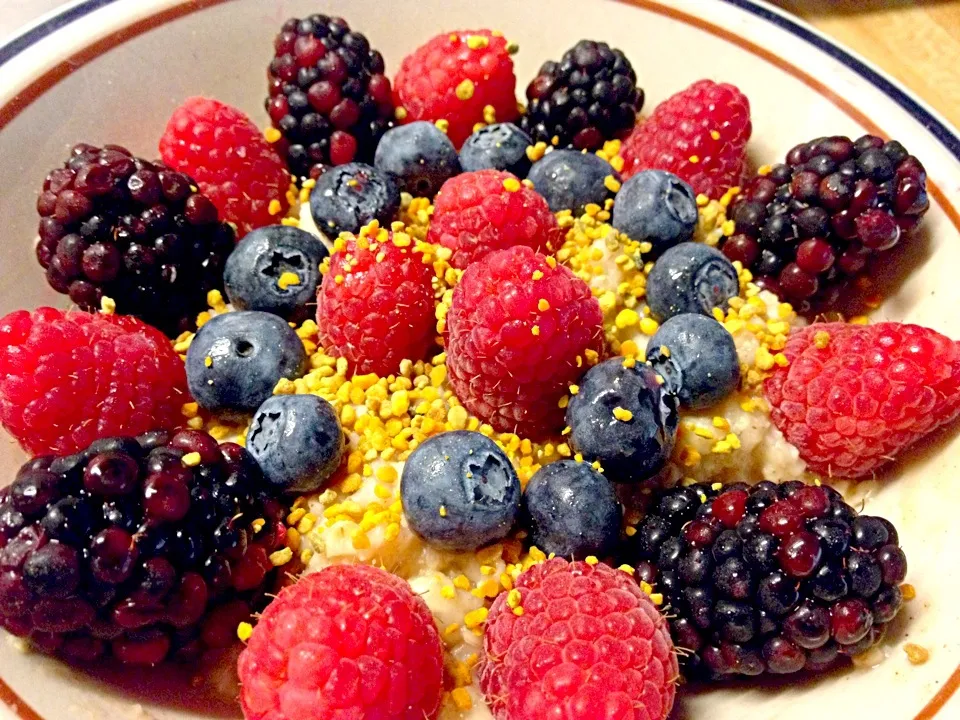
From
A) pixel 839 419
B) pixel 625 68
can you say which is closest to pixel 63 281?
pixel 625 68

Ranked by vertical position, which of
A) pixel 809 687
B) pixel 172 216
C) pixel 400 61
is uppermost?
pixel 400 61

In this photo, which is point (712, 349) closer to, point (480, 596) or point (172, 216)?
point (480, 596)

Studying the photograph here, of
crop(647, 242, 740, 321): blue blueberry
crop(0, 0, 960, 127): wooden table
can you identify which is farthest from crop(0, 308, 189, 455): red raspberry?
crop(0, 0, 960, 127): wooden table

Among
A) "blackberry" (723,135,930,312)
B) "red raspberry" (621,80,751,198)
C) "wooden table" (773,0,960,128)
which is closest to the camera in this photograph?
"blackberry" (723,135,930,312)

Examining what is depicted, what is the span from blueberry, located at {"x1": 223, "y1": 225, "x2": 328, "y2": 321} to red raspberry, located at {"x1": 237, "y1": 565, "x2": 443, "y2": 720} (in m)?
0.65

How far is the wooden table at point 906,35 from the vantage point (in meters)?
2.36

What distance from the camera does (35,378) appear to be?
1.35 metres

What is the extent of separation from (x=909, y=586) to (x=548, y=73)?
1.37 m

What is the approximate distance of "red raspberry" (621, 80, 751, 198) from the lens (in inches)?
71.0

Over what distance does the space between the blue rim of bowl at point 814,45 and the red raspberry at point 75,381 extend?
2.53 ft

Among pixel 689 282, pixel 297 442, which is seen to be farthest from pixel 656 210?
pixel 297 442

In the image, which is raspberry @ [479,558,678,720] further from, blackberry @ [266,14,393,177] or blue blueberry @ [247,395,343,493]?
blackberry @ [266,14,393,177]

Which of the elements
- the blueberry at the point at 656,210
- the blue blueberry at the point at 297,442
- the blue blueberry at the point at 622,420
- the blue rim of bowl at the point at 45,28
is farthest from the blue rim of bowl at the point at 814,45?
the blue blueberry at the point at 297,442

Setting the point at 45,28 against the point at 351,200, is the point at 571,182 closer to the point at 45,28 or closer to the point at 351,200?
the point at 351,200
